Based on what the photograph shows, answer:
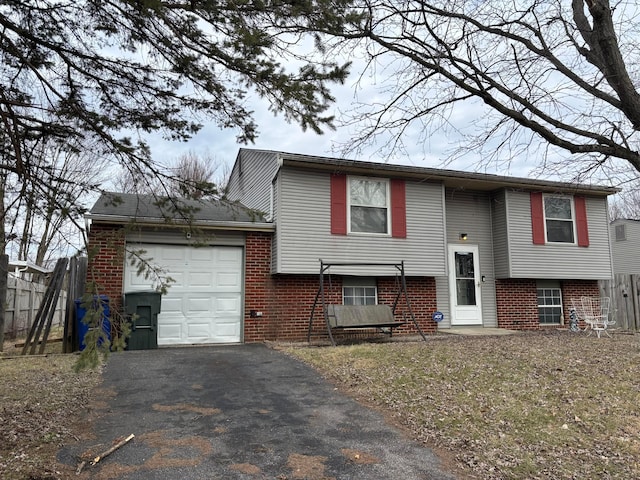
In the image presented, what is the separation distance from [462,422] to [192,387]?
335cm

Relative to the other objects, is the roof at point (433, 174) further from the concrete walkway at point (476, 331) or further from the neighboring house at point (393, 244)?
the concrete walkway at point (476, 331)

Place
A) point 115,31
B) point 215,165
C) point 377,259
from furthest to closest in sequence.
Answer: point 215,165 < point 377,259 < point 115,31

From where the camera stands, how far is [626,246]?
19.7m

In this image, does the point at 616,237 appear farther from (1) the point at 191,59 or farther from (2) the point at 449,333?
(1) the point at 191,59

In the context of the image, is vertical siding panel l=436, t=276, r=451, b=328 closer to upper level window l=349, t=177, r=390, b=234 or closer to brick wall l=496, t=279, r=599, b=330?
brick wall l=496, t=279, r=599, b=330

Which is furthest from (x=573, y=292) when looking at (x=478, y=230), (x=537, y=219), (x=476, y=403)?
(x=476, y=403)

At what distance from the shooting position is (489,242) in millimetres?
12914

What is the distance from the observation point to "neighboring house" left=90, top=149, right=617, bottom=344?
10250 mm

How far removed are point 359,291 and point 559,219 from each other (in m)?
6.15

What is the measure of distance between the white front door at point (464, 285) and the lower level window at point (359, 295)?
234 cm

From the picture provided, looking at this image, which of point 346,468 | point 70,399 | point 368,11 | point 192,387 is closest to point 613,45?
point 368,11

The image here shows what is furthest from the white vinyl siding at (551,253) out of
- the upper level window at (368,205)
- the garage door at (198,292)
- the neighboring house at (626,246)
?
the neighboring house at (626,246)

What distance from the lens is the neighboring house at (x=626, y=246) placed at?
1927 cm

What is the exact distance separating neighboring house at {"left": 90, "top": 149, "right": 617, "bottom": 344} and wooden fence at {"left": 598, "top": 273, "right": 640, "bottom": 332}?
1.79 feet
